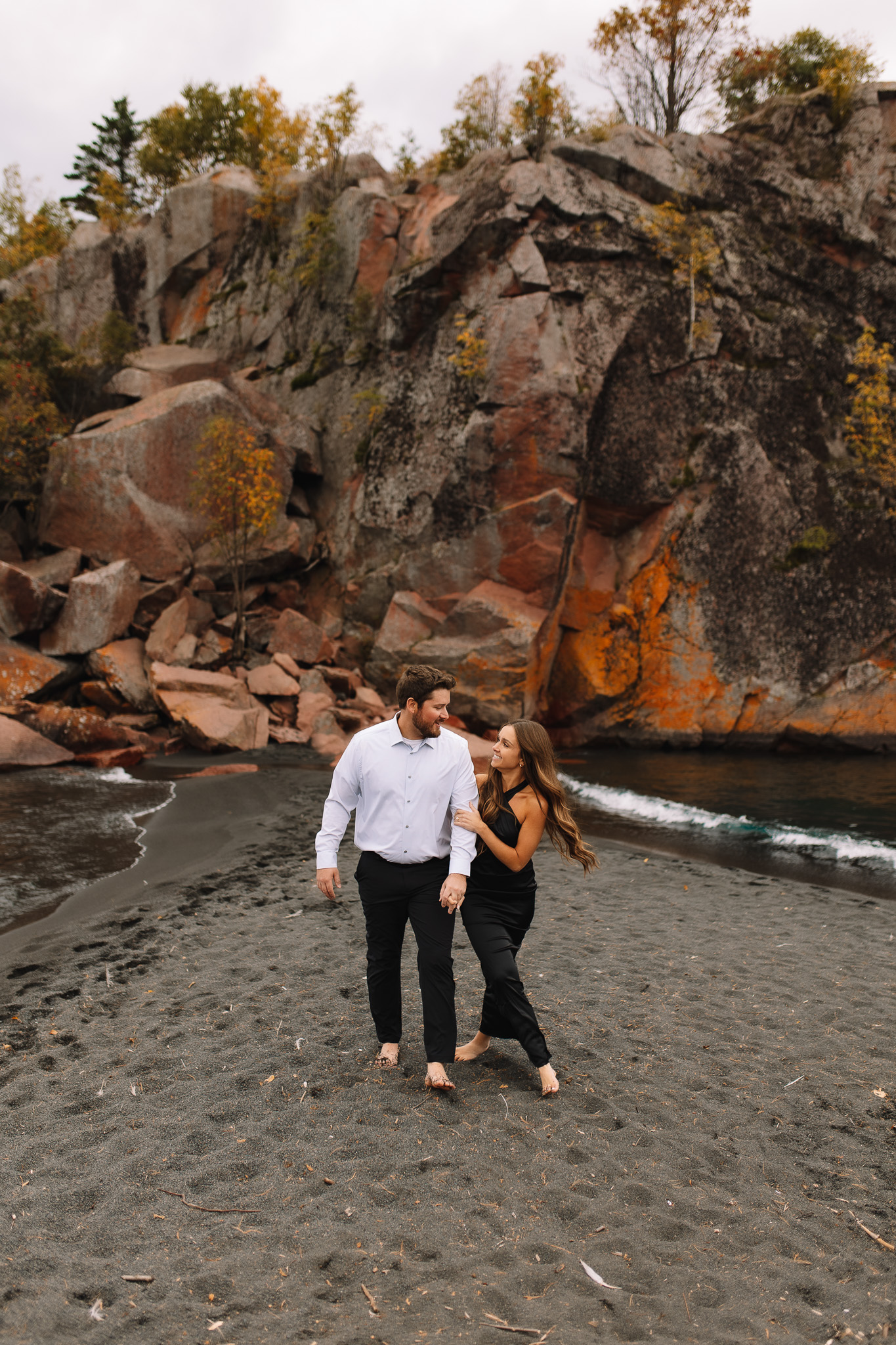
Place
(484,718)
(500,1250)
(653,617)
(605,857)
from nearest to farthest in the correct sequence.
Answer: (500,1250), (605,857), (484,718), (653,617)

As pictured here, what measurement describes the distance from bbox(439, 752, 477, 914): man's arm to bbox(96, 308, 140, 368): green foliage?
2767 cm

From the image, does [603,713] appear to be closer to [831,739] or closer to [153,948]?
[831,739]

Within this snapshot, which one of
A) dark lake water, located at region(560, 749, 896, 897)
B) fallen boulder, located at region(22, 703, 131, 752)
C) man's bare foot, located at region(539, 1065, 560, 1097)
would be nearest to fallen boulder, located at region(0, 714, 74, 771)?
fallen boulder, located at region(22, 703, 131, 752)

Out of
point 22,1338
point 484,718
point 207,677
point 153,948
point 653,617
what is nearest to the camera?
point 22,1338

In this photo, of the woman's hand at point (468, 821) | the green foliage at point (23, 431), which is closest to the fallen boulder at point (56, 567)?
the green foliage at point (23, 431)

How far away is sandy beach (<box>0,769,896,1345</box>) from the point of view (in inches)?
112

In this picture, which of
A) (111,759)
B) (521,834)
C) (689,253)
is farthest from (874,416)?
(521,834)

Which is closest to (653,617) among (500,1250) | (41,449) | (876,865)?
(876,865)

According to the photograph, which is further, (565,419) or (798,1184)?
(565,419)

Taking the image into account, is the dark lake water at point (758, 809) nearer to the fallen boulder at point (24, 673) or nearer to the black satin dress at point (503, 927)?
the black satin dress at point (503, 927)

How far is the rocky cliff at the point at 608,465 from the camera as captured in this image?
21016mm

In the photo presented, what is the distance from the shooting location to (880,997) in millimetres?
6113

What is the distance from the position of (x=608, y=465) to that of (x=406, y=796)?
19403mm

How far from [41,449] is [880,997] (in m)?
24.7
